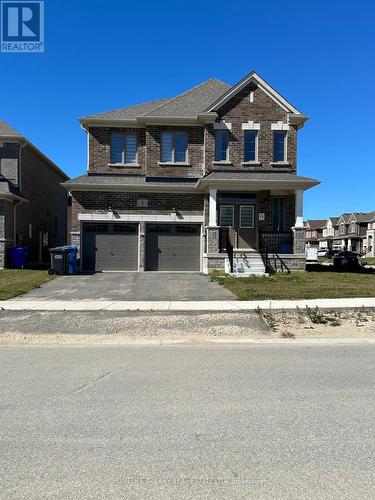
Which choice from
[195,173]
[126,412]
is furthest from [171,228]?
[126,412]

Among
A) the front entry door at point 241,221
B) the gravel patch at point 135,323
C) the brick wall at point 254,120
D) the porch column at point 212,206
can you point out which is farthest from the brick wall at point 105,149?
the gravel patch at point 135,323

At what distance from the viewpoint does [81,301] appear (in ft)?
40.0

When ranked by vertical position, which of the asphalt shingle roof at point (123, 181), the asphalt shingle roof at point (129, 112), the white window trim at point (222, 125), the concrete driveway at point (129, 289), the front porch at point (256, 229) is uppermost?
the asphalt shingle roof at point (129, 112)

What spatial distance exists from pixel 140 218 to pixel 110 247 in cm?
217

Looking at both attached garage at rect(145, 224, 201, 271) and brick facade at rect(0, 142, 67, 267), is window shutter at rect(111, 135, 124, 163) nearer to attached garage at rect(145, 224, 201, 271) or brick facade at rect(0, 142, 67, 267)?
attached garage at rect(145, 224, 201, 271)

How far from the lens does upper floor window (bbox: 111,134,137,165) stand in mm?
23250

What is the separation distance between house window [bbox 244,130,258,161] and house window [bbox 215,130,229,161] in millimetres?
1036

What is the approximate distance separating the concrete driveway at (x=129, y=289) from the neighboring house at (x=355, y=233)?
180 feet

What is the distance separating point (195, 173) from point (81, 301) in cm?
1251

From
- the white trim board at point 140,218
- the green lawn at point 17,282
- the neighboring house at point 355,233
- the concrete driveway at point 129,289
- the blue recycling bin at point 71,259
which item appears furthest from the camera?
the neighboring house at point 355,233

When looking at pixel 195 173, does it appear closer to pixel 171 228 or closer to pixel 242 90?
pixel 171 228

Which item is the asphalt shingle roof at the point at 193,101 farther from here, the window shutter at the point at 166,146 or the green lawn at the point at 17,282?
the green lawn at the point at 17,282

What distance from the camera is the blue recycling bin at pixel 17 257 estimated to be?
2239 centimetres

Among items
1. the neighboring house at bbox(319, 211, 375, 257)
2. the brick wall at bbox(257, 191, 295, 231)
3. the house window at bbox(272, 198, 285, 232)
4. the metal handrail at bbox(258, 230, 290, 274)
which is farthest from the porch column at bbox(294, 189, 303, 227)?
the neighboring house at bbox(319, 211, 375, 257)
